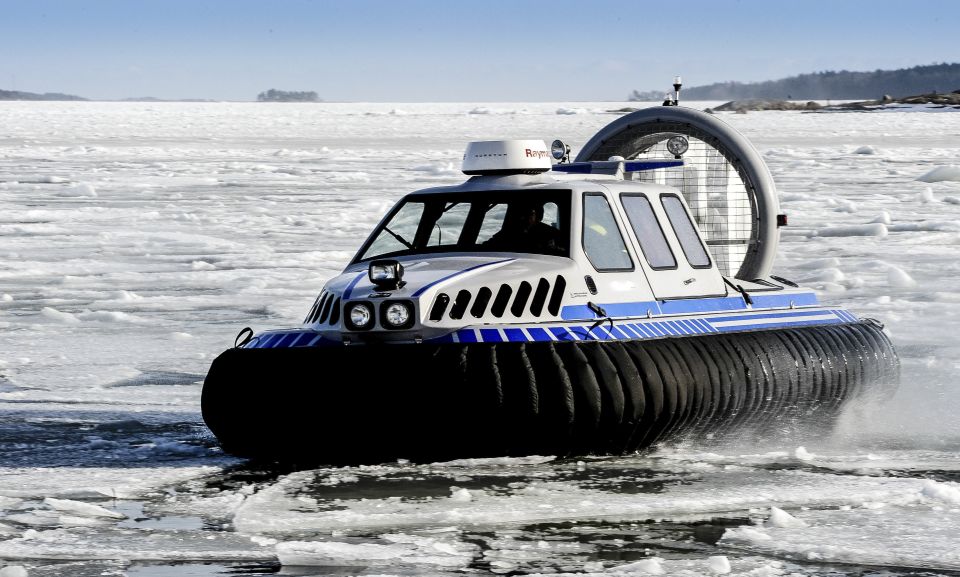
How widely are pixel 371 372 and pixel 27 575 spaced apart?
5.39 ft

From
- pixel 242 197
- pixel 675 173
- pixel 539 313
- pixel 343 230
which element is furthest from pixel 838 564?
pixel 242 197

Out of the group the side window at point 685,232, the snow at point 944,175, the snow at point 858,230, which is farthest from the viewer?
the snow at point 944,175

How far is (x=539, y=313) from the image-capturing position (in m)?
5.69

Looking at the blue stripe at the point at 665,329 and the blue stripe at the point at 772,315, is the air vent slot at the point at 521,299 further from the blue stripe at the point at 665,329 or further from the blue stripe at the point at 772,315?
the blue stripe at the point at 772,315

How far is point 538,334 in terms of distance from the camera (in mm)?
5488

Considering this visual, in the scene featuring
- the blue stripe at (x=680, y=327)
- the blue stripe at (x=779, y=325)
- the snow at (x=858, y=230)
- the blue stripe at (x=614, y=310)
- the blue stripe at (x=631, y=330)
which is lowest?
the snow at (x=858, y=230)

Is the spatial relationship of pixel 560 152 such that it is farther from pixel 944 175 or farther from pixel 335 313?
pixel 944 175

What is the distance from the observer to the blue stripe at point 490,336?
5.40 metres

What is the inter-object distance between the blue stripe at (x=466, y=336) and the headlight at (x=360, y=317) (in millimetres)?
329

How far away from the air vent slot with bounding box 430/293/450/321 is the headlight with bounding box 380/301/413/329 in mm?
87

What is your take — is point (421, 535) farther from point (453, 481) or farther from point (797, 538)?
point (797, 538)

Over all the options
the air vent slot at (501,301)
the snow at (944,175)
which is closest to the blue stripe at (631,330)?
the air vent slot at (501,301)

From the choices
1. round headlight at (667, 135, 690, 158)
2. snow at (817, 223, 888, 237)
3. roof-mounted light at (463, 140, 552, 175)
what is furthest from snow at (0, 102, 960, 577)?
round headlight at (667, 135, 690, 158)

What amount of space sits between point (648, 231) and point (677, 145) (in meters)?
1.67
